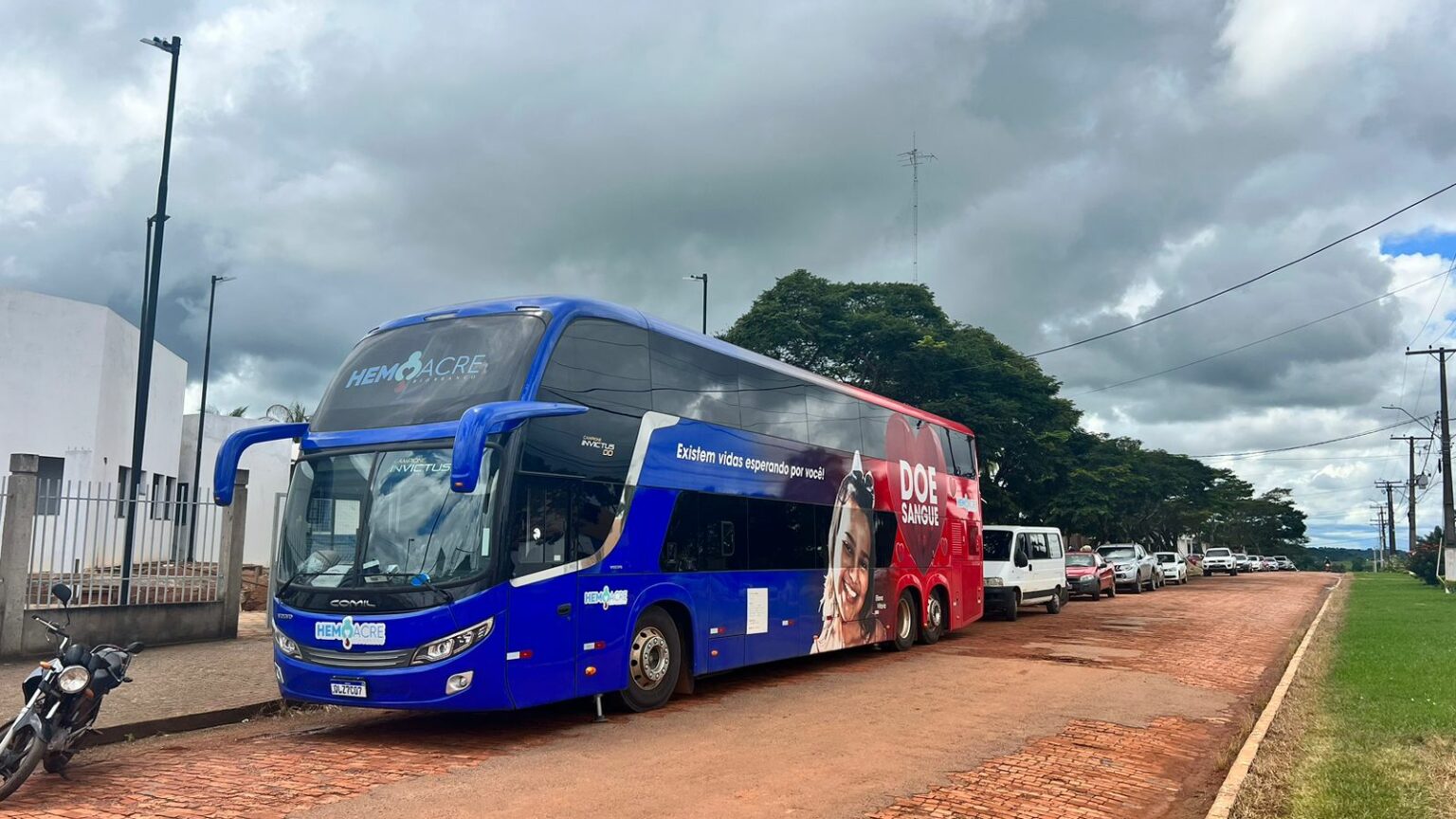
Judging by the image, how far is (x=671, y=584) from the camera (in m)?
9.84

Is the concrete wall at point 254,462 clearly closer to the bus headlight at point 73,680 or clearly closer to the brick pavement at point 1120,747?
the brick pavement at point 1120,747

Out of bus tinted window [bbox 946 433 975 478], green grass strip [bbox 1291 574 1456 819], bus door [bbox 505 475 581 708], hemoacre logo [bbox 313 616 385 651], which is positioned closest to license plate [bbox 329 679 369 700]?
hemoacre logo [bbox 313 616 385 651]

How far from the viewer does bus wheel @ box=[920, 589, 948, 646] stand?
634 inches

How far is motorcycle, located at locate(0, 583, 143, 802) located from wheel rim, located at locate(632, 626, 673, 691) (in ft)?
13.8

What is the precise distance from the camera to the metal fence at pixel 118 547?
11.3 metres

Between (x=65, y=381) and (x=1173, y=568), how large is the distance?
39.6 metres

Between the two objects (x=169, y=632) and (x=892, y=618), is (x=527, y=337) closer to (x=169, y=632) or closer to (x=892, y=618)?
(x=169, y=632)

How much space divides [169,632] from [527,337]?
7440 mm

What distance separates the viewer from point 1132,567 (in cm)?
3409

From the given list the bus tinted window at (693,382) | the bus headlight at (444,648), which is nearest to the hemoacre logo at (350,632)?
the bus headlight at (444,648)

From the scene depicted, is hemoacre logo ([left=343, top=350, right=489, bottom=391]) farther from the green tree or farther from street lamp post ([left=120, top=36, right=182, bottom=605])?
the green tree

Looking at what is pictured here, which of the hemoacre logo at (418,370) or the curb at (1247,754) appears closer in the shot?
the curb at (1247,754)

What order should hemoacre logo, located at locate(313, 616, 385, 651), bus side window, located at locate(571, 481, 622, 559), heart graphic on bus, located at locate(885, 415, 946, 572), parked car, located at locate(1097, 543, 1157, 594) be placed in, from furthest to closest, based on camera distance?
parked car, located at locate(1097, 543, 1157, 594)
heart graphic on bus, located at locate(885, 415, 946, 572)
bus side window, located at locate(571, 481, 622, 559)
hemoacre logo, located at locate(313, 616, 385, 651)

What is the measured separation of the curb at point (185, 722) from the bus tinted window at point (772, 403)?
222 inches
